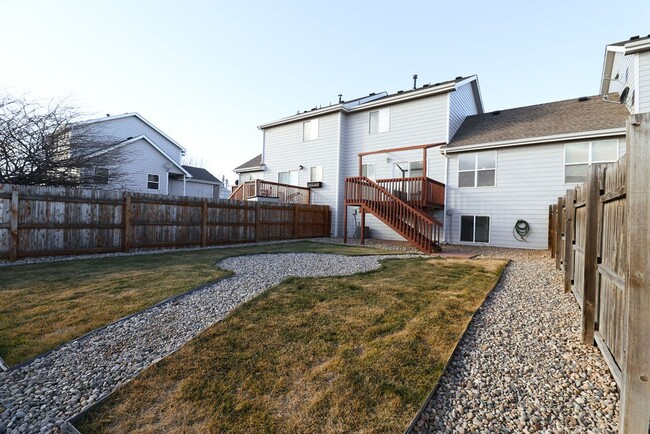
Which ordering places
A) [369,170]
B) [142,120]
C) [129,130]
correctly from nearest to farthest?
1. [369,170]
2. [129,130]
3. [142,120]

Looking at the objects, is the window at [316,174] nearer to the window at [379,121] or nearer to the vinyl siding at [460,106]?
the window at [379,121]

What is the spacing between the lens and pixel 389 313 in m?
3.75

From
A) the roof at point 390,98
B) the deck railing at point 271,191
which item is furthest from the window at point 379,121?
the deck railing at point 271,191

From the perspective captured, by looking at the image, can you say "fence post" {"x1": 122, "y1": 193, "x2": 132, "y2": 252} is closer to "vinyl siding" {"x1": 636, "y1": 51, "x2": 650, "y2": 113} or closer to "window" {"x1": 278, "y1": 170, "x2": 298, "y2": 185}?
"window" {"x1": 278, "y1": 170, "x2": 298, "y2": 185}

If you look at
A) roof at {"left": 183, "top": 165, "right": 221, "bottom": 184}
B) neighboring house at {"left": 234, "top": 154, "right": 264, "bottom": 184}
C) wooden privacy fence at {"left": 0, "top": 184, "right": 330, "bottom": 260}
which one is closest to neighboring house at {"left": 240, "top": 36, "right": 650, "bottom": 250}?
wooden privacy fence at {"left": 0, "top": 184, "right": 330, "bottom": 260}

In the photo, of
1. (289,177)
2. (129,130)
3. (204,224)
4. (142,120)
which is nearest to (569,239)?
(204,224)

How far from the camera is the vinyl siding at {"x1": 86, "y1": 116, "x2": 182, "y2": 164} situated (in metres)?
19.0

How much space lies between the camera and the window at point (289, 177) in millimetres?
17406

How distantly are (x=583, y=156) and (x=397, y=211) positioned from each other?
21.4ft

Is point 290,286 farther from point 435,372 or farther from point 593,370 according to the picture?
point 593,370

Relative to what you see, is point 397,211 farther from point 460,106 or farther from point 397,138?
point 460,106

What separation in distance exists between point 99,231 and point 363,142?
455 inches

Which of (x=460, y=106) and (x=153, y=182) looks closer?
(x=460, y=106)

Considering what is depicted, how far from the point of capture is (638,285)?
1.67 m
